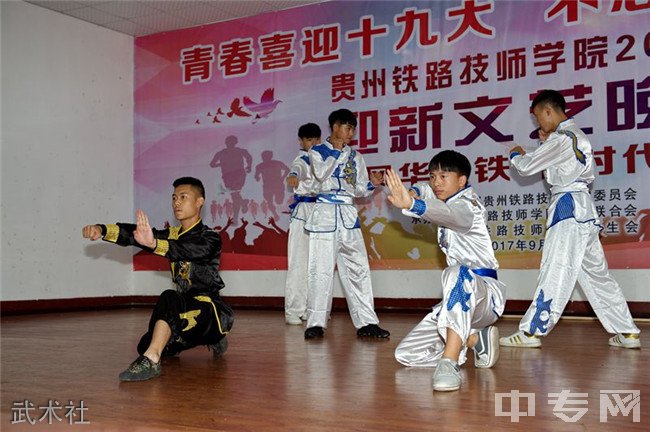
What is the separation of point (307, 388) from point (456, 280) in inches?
30.1

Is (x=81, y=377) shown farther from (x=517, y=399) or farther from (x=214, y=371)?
(x=517, y=399)

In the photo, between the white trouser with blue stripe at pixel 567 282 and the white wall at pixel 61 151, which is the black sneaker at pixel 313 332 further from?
the white wall at pixel 61 151

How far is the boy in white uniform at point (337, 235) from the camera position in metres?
4.70

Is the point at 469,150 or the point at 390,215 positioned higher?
the point at 469,150

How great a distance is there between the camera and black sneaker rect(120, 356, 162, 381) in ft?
9.78

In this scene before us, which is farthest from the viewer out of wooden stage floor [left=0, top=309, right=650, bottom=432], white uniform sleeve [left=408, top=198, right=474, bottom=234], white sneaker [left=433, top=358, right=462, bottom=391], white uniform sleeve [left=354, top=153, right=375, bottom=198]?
white uniform sleeve [left=354, top=153, right=375, bottom=198]

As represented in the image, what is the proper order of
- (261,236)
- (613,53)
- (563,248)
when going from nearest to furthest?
1. (563,248)
2. (613,53)
3. (261,236)

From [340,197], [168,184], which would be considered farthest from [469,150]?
[168,184]

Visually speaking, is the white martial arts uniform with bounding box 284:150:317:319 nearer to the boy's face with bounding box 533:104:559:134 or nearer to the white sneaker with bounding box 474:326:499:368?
the boy's face with bounding box 533:104:559:134

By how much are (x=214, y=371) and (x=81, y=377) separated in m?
0.57

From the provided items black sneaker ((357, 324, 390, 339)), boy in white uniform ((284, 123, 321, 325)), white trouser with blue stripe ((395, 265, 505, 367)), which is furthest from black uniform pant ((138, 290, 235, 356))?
boy in white uniform ((284, 123, 321, 325))

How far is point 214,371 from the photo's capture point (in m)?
3.25

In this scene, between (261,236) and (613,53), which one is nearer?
(613,53)

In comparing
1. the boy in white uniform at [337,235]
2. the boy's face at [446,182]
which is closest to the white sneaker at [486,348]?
the boy's face at [446,182]
